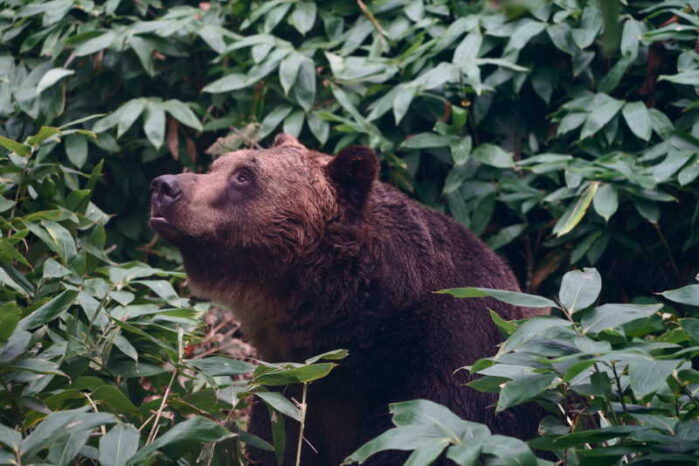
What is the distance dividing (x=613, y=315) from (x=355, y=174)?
6.12 feet

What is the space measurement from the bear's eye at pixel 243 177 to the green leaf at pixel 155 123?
4.31 feet

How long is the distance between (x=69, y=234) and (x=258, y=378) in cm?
156

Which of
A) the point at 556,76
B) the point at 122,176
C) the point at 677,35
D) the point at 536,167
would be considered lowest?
the point at 122,176

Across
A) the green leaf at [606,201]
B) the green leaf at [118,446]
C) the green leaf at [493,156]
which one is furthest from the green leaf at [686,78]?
the green leaf at [118,446]

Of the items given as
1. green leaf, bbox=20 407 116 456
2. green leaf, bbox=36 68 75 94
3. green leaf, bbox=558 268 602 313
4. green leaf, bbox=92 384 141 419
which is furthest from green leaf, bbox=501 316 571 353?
green leaf, bbox=36 68 75 94

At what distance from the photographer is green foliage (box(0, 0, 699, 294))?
5.48 meters

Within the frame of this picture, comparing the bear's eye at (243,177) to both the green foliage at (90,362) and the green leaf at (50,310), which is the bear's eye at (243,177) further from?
the green leaf at (50,310)

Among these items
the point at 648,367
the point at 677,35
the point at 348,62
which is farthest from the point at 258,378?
the point at 677,35

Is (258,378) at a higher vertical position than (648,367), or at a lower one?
lower

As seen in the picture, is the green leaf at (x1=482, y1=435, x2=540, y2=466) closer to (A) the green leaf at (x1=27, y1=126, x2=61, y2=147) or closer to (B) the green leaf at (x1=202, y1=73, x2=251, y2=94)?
(A) the green leaf at (x1=27, y1=126, x2=61, y2=147)

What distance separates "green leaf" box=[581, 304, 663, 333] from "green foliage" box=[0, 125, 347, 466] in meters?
0.94

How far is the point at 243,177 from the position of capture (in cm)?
456

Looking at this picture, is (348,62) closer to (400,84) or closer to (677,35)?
(400,84)

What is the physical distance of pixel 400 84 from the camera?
585 cm
